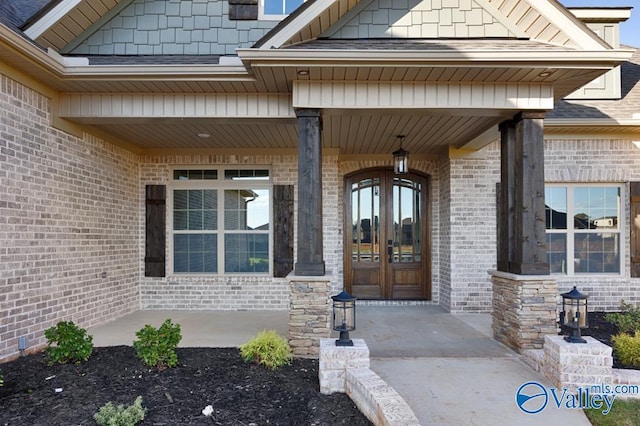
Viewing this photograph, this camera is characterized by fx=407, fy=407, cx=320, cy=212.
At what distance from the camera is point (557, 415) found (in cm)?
317

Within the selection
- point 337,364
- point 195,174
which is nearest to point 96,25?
point 195,174

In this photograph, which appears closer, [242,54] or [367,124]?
[242,54]

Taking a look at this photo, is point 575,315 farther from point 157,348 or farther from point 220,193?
point 220,193

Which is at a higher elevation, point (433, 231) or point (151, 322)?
point (433, 231)

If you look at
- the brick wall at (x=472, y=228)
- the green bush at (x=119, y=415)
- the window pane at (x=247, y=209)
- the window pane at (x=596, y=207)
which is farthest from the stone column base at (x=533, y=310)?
the window pane at (x=247, y=209)

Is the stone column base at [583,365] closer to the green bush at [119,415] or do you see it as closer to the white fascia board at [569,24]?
the white fascia board at [569,24]

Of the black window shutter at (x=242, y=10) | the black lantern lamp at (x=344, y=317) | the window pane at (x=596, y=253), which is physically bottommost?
the black lantern lamp at (x=344, y=317)

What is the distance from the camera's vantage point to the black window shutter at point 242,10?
18.2 feet

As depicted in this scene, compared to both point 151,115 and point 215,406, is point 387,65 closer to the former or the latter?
point 151,115

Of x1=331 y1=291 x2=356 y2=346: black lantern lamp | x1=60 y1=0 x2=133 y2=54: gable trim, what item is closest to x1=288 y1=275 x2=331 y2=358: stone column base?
x1=331 y1=291 x2=356 y2=346: black lantern lamp

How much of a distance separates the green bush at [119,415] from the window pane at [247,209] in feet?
14.7

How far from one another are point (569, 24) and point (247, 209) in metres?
5.31

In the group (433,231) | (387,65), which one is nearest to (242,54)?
(387,65)

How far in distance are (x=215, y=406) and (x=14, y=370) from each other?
7.34 ft
